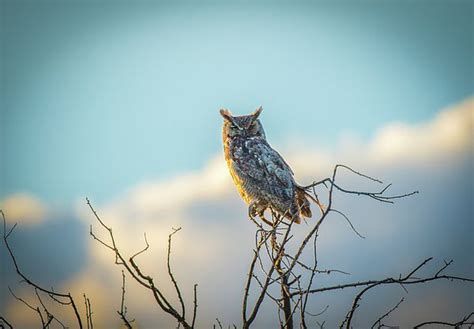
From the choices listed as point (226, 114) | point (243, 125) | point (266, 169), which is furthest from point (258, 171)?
point (226, 114)

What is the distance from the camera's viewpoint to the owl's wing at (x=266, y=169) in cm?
344

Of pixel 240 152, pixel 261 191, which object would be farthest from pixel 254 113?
pixel 261 191

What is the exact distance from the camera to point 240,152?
142 inches

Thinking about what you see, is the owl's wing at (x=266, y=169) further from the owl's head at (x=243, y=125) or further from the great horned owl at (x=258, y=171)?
the owl's head at (x=243, y=125)

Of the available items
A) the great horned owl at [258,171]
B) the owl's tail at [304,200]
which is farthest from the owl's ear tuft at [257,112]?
the owl's tail at [304,200]

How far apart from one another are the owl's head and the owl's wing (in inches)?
4.5

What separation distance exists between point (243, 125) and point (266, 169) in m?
0.40

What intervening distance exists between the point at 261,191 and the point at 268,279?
1.66m

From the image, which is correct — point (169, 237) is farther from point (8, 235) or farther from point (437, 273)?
point (437, 273)

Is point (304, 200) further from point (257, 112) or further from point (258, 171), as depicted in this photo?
point (257, 112)

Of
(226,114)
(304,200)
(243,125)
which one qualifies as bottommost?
(304,200)

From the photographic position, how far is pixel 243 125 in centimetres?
371

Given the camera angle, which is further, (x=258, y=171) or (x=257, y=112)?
(x=257, y=112)

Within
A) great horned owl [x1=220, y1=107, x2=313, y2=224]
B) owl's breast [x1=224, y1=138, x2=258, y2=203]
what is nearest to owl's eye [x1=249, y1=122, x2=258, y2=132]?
great horned owl [x1=220, y1=107, x2=313, y2=224]
